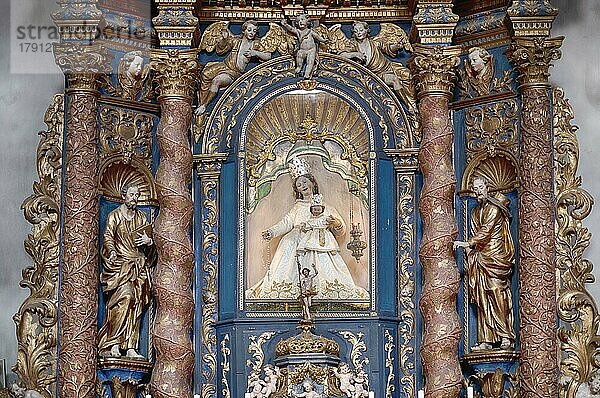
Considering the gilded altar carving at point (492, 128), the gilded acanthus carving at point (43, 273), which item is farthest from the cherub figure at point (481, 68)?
the gilded acanthus carving at point (43, 273)

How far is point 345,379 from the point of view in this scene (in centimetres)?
1880

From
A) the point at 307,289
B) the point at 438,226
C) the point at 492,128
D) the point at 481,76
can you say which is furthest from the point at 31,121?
the point at 492,128

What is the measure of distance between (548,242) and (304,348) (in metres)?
3.33

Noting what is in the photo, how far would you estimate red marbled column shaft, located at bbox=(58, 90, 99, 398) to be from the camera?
17.8 m

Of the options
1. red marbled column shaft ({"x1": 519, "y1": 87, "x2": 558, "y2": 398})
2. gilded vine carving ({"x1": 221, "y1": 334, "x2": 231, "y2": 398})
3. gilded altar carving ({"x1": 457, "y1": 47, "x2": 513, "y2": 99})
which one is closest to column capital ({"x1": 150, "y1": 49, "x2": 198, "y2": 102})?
gilded vine carving ({"x1": 221, "y1": 334, "x2": 231, "y2": 398})

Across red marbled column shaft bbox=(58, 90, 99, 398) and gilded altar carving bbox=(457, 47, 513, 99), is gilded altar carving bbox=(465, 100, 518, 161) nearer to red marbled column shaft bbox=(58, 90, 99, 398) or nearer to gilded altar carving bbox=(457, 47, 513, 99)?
gilded altar carving bbox=(457, 47, 513, 99)

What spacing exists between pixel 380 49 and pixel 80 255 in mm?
5008

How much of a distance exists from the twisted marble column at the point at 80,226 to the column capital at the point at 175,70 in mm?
715

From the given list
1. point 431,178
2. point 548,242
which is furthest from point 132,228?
point 548,242

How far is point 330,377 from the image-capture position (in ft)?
61.3

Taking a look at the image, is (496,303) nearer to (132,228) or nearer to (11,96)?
(132,228)

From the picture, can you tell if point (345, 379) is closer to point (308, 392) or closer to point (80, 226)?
point (308, 392)

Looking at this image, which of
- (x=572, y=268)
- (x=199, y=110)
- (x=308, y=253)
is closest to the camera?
(x=572, y=268)

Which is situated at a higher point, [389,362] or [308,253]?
[308,253]
